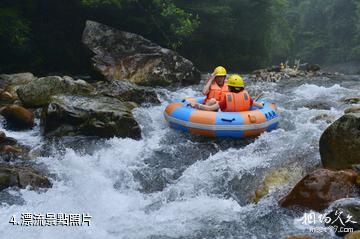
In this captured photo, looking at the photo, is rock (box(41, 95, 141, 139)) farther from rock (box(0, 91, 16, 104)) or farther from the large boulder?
the large boulder

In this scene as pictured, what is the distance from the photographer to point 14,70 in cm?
1228

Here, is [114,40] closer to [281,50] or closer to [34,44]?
[34,44]

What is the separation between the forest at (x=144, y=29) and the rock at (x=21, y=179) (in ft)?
21.4

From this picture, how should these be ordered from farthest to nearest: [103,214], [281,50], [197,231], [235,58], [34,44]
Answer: [281,50]
[235,58]
[34,44]
[103,214]
[197,231]

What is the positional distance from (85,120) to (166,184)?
209 cm

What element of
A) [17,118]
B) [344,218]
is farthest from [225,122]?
[17,118]

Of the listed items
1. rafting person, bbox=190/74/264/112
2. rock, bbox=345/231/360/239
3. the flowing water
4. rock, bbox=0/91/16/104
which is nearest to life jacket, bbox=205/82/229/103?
rafting person, bbox=190/74/264/112

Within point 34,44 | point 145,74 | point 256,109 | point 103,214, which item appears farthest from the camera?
point 34,44

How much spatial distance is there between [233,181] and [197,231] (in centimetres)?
133

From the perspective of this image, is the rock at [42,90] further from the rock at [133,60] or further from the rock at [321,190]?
the rock at [321,190]

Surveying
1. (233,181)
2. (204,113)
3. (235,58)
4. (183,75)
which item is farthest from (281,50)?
(233,181)

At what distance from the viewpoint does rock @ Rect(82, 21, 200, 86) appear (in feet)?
38.8

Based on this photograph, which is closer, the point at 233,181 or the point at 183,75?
the point at 233,181

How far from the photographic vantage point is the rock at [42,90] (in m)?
8.52
